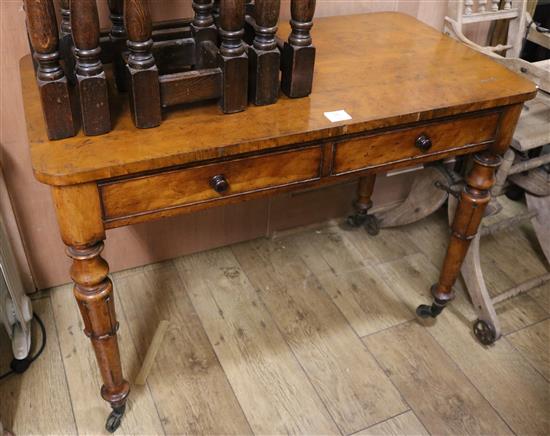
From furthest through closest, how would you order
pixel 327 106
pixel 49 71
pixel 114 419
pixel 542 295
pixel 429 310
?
pixel 542 295, pixel 429 310, pixel 114 419, pixel 327 106, pixel 49 71

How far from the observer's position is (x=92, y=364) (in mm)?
1745

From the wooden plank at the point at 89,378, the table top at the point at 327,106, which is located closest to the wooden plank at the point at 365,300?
the wooden plank at the point at 89,378

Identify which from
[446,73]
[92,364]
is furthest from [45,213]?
[446,73]

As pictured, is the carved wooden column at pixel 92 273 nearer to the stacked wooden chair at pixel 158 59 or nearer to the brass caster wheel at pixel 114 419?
the brass caster wheel at pixel 114 419

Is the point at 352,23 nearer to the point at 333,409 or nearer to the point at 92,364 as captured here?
the point at 333,409

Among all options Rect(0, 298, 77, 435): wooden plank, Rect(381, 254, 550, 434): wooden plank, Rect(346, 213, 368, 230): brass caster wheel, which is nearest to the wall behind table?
Rect(346, 213, 368, 230): brass caster wheel

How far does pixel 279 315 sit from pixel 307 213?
48 cm

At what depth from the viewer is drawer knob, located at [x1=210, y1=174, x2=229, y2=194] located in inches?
48.2

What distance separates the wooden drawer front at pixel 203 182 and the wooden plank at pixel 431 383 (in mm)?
746

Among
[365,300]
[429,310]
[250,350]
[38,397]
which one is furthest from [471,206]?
[38,397]

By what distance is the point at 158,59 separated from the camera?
Result: 135 centimetres

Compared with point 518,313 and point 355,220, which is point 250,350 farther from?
point 518,313

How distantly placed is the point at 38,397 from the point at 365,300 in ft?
3.39

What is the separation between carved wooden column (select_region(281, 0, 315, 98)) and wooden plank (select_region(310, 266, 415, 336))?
860 millimetres
